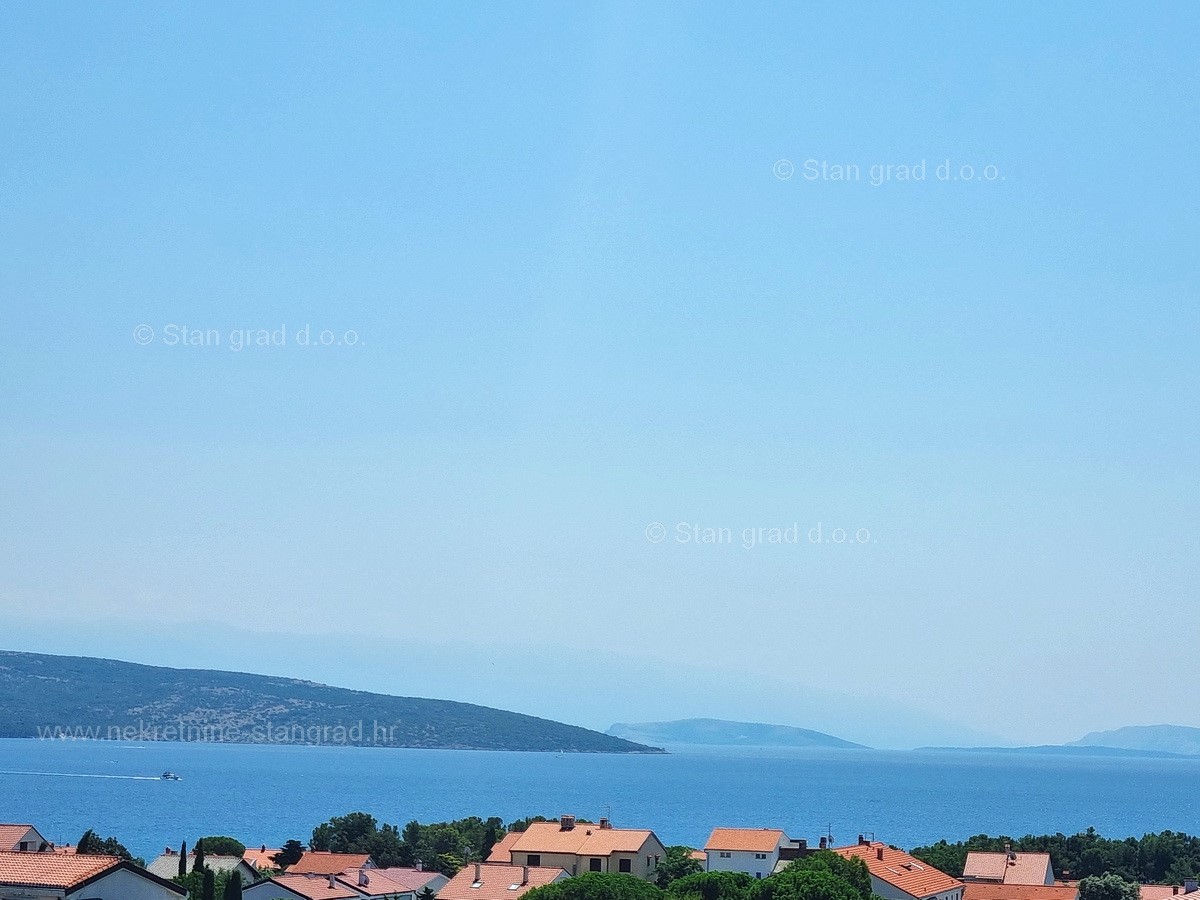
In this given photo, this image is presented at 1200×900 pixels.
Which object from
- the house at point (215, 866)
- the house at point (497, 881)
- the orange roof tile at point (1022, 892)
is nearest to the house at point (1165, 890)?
the orange roof tile at point (1022, 892)

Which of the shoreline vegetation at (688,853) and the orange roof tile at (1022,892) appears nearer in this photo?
the shoreline vegetation at (688,853)

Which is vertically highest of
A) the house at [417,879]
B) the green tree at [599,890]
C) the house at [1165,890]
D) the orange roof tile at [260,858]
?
the green tree at [599,890]

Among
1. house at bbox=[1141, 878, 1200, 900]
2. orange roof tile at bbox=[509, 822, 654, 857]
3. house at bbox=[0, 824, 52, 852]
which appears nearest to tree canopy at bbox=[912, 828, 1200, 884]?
house at bbox=[1141, 878, 1200, 900]

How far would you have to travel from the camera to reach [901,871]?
2340 inches

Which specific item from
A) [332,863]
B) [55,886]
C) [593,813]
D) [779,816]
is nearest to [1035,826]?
[779,816]

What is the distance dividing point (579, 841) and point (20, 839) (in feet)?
76.4

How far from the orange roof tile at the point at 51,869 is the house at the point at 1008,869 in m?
43.8

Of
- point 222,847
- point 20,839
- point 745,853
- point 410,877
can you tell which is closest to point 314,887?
point 20,839

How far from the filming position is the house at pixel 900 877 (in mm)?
56500

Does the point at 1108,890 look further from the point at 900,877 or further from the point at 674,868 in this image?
the point at 674,868

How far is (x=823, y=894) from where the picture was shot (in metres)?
45.8

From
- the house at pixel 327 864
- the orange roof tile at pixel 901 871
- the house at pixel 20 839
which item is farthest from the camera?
the house at pixel 327 864

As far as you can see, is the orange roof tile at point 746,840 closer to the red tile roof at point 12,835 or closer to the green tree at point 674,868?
the green tree at point 674,868

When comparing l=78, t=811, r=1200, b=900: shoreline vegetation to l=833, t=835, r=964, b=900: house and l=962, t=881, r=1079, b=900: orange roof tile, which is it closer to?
l=833, t=835, r=964, b=900: house
